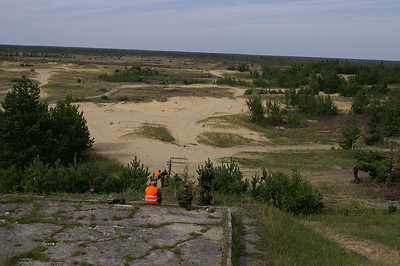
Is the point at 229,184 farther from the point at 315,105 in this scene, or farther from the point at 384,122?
the point at 315,105

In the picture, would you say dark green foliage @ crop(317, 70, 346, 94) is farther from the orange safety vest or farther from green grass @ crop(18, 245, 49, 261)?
green grass @ crop(18, 245, 49, 261)

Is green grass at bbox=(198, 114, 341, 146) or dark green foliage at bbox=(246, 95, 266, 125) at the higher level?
dark green foliage at bbox=(246, 95, 266, 125)

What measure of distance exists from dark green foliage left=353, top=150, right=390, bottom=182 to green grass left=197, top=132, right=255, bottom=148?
1072 centimetres

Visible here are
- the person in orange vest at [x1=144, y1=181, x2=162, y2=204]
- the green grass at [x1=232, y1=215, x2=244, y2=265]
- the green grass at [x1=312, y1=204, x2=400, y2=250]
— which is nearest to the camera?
the green grass at [x1=232, y1=215, x2=244, y2=265]

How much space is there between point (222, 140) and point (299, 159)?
7.05 meters

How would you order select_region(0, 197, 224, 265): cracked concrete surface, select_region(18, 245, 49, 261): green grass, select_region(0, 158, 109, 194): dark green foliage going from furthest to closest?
select_region(0, 158, 109, 194): dark green foliage → select_region(0, 197, 224, 265): cracked concrete surface → select_region(18, 245, 49, 261): green grass

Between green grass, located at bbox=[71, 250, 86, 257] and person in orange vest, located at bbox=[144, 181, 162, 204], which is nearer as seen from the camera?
green grass, located at bbox=[71, 250, 86, 257]

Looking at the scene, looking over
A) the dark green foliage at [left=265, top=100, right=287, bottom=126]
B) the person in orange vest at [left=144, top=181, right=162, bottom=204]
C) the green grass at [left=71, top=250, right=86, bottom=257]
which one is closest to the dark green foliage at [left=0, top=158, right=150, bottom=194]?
the person in orange vest at [left=144, top=181, right=162, bottom=204]

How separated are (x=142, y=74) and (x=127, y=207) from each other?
58.4m

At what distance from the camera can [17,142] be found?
677 inches

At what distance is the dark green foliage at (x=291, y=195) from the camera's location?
1220 cm

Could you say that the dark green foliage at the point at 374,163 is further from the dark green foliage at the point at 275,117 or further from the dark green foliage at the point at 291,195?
the dark green foliage at the point at 275,117

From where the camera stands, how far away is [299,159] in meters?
22.8

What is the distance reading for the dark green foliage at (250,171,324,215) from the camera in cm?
1220
